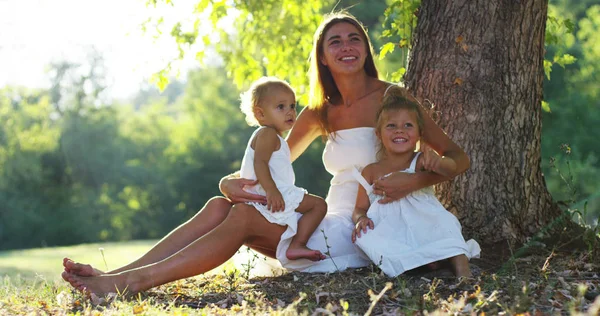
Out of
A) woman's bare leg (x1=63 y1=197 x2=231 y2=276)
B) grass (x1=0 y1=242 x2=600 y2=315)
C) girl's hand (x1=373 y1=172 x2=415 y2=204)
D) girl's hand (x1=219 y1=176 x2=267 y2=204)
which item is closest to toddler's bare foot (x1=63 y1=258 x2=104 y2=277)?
grass (x1=0 y1=242 x2=600 y2=315)

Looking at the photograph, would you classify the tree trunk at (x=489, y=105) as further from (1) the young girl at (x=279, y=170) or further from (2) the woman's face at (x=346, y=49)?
(1) the young girl at (x=279, y=170)

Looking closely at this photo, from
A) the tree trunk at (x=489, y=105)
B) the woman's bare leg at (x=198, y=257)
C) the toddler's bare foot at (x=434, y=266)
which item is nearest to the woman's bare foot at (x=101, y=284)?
Result: the woman's bare leg at (x=198, y=257)

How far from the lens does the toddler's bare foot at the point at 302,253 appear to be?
482cm

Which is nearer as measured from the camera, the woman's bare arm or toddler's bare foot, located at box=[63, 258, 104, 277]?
toddler's bare foot, located at box=[63, 258, 104, 277]

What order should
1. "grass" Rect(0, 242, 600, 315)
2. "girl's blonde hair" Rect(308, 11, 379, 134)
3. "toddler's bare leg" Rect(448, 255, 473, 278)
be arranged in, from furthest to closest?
"girl's blonde hair" Rect(308, 11, 379, 134), "toddler's bare leg" Rect(448, 255, 473, 278), "grass" Rect(0, 242, 600, 315)

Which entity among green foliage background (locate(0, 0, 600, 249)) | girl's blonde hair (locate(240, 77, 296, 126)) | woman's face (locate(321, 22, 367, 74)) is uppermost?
woman's face (locate(321, 22, 367, 74))

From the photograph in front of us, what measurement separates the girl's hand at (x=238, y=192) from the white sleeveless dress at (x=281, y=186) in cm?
3

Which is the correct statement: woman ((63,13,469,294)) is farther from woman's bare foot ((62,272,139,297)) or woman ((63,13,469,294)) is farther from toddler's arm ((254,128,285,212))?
toddler's arm ((254,128,285,212))

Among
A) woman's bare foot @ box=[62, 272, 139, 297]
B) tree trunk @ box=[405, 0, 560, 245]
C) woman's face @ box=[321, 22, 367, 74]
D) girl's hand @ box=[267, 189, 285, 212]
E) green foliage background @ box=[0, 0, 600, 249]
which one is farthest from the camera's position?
green foliage background @ box=[0, 0, 600, 249]

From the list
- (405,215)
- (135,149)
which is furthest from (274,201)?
(135,149)

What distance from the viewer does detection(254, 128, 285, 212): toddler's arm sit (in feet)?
15.8

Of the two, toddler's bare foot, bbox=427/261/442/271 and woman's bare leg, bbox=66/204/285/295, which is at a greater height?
woman's bare leg, bbox=66/204/285/295

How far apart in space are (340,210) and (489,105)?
4.37ft

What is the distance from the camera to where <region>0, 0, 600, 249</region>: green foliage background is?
90.1ft
